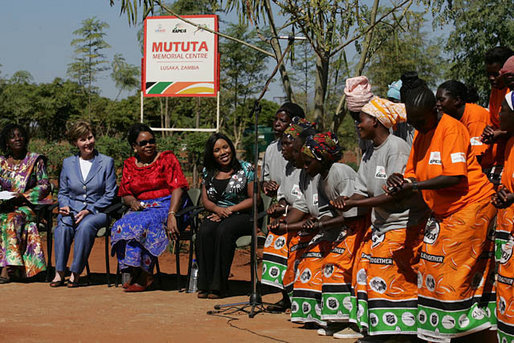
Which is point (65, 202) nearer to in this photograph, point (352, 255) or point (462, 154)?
point (352, 255)

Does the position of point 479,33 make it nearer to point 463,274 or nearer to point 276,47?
point 276,47

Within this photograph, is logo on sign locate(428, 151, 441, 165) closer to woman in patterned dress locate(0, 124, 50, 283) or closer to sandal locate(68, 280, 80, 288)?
sandal locate(68, 280, 80, 288)

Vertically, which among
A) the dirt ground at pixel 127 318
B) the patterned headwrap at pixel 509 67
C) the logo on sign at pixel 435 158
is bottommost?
the dirt ground at pixel 127 318

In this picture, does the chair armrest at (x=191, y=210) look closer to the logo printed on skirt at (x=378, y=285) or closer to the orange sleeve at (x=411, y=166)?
the logo printed on skirt at (x=378, y=285)

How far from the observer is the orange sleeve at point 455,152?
4641 millimetres

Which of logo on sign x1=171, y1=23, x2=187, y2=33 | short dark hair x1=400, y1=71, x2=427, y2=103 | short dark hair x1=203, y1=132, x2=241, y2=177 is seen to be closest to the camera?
short dark hair x1=400, y1=71, x2=427, y2=103

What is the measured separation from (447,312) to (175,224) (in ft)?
13.2

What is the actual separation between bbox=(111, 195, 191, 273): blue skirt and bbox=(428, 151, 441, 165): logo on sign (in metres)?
4.05

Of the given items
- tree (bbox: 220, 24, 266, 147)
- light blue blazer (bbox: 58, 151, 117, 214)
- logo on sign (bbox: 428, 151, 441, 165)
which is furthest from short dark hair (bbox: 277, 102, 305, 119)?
tree (bbox: 220, 24, 266, 147)

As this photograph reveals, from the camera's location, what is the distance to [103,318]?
6668 mm

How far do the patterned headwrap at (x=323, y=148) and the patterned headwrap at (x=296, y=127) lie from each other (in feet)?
1.49

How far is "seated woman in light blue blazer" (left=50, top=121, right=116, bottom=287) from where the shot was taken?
861cm

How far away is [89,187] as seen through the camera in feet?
29.2

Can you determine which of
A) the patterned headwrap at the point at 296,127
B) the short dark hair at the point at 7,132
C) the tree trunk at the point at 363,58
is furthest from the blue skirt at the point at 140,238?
the patterned headwrap at the point at 296,127
